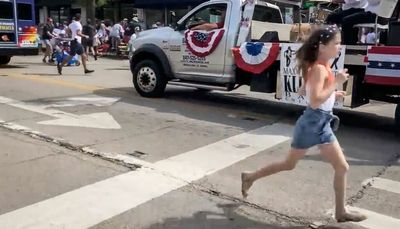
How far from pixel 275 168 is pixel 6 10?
13.8 m

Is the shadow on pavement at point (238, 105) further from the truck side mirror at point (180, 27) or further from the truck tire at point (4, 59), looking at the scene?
the truck tire at point (4, 59)

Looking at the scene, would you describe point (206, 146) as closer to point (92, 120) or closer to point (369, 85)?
point (92, 120)

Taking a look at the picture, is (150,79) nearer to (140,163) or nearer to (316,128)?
(140,163)

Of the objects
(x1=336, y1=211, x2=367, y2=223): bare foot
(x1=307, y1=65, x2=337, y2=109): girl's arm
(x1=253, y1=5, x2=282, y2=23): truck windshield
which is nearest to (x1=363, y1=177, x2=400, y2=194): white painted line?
(x1=336, y1=211, x2=367, y2=223): bare foot

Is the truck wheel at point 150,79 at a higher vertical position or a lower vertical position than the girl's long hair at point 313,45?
lower

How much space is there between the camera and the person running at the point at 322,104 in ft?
12.6

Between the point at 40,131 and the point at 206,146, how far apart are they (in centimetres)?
240

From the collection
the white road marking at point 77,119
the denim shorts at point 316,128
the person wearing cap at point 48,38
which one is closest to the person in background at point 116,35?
the person wearing cap at point 48,38

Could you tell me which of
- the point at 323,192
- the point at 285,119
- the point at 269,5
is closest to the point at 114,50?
the point at 269,5

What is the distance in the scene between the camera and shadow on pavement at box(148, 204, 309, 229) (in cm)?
414

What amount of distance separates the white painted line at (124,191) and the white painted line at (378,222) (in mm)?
1771

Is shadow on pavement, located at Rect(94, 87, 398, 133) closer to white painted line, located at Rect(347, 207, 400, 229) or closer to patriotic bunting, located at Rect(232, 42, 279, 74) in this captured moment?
patriotic bunting, located at Rect(232, 42, 279, 74)

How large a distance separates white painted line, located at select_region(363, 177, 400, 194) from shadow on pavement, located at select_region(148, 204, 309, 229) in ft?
4.84

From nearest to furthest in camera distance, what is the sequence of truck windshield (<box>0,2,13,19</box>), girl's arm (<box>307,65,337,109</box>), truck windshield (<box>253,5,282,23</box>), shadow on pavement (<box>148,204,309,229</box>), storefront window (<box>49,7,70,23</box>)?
1. girl's arm (<box>307,65,337,109</box>)
2. shadow on pavement (<box>148,204,309,229</box>)
3. truck windshield (<box>253,5,282,23</box>)
4. truck windshield (<box>0,2,13,19</box>)
5. storefront window (<box>49,7,70,23</box>)
